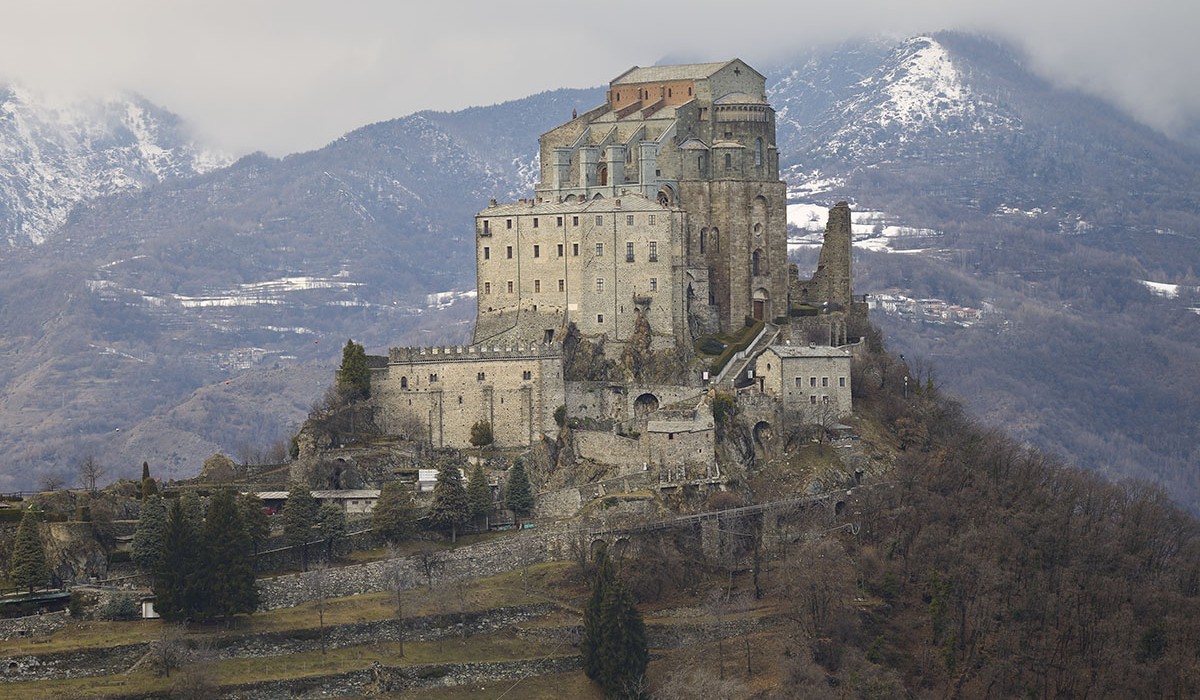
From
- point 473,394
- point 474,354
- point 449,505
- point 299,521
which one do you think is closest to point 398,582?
point 299,521

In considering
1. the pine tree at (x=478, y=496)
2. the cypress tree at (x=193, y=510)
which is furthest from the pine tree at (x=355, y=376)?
the cypress tree at (x=193, y=510)

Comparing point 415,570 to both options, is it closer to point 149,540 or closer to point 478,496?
point 478,496

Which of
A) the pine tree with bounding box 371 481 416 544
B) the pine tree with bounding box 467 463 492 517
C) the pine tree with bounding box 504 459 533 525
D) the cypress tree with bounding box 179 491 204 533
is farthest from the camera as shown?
the pine tree with bounding box 504 459 533 525

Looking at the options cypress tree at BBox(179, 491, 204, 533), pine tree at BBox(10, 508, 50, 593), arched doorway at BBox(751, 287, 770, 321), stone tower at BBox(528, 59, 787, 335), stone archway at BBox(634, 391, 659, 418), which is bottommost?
pine tree at BBox(10, 508, 50, 593)

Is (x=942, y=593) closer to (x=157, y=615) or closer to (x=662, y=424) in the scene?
(x=662, y=424)

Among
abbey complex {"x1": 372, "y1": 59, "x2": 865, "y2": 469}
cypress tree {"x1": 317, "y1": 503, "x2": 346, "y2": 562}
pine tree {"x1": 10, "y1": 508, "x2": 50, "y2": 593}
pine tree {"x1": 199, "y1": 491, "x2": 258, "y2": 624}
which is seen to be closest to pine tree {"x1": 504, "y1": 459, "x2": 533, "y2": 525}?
abbey complex {"x1": 372, "y1": 59, "x2": 865, "y2": 469}

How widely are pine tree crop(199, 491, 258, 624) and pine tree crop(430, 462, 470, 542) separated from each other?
478 inches

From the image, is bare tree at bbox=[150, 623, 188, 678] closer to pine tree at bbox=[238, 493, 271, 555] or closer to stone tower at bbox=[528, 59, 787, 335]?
pine tree at bbox=[238, 493, 271, 555]

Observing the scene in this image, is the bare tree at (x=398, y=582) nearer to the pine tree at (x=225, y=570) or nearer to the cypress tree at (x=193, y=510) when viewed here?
the pine tree at (x=225, y=570)

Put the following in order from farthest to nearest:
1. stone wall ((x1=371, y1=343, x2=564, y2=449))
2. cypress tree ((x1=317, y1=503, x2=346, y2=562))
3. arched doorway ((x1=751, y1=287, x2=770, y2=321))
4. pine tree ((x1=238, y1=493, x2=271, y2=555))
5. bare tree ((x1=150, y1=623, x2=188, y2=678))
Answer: arched doorway ((x1=751, y1=287, x2=770, y2=321)) < stone wall ((x1=371, y1=343, x2=564, y2=449)) < cypress tree ((x1=317, y1=503, x2=346, y2=562)) < pine tree ((x1=238, y1=493, x2=271, y2=555)) < bare tree ((x1=150, y1=623, x2=188, y2=678))

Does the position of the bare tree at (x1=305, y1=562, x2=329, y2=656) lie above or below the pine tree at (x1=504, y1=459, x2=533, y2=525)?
below

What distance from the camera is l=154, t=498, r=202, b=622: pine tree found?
9631 cm

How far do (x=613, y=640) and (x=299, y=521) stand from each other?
16117 mm

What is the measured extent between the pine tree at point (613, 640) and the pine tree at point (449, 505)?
1062 cm
